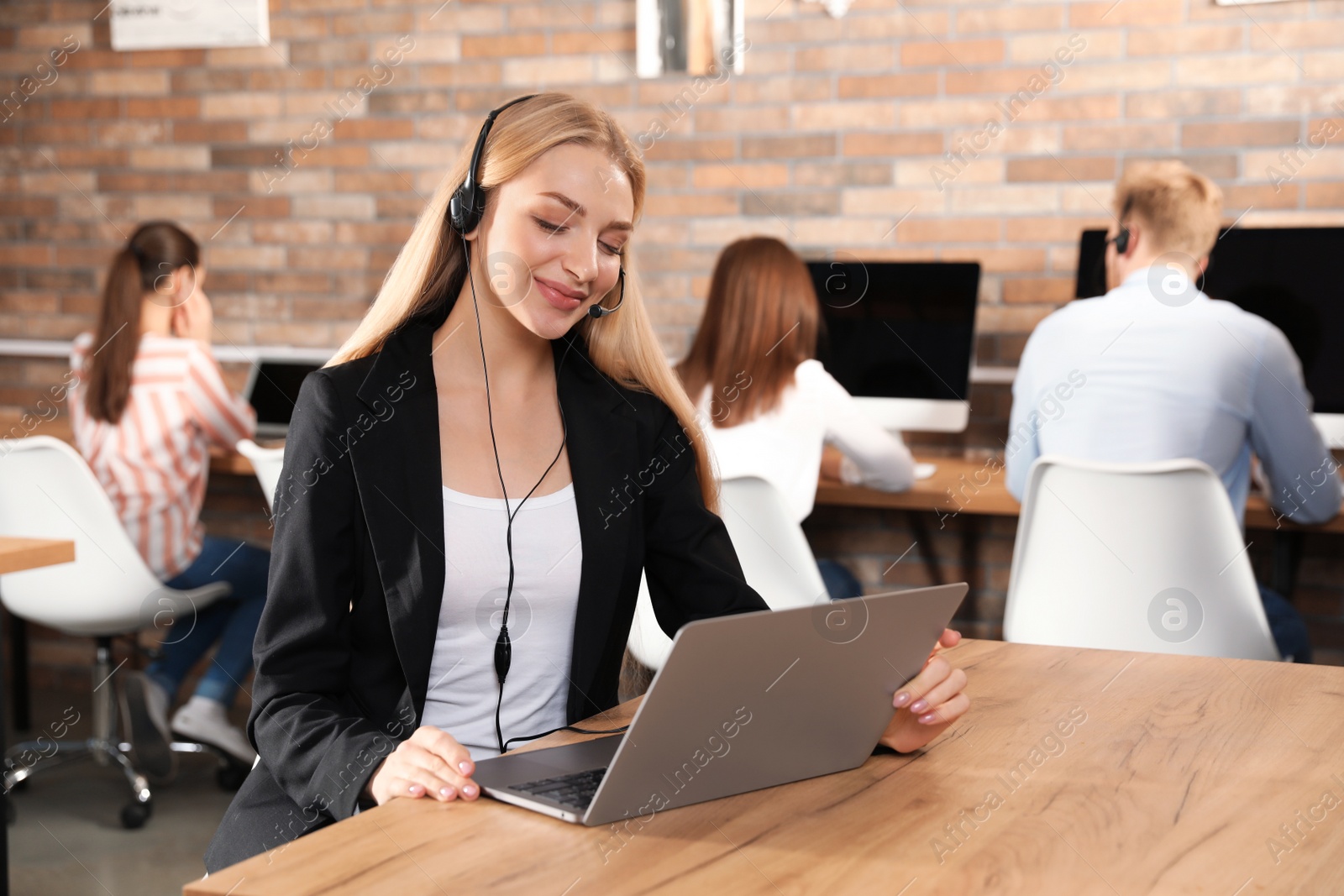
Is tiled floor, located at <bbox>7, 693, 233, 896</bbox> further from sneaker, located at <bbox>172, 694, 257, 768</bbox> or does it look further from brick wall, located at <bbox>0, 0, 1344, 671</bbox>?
brick wall, located at <bbox>0, 0, 1344, 671</bbox>

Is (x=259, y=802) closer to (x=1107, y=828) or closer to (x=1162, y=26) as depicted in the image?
(x=1107, y=828)

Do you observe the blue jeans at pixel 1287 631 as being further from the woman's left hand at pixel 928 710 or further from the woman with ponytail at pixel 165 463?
the woman with ponytail at pixel 165 463

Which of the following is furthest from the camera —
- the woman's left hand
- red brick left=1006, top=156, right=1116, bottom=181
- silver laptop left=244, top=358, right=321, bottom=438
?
silver laptop left=244, top=358, right=321, bottom=438

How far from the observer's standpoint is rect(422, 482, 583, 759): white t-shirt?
1331 mm

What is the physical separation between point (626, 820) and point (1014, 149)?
9.29 ft

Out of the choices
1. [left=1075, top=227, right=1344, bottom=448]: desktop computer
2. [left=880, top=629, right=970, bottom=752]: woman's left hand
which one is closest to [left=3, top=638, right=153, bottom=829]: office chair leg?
[left=880, top=629, right=970, bottom=752]: woman's left hand

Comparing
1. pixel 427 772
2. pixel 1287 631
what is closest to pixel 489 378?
pixel 427 772

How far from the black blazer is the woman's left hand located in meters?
0.33

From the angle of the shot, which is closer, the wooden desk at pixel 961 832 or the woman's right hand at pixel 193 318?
the wooden desk at pixel 961 832

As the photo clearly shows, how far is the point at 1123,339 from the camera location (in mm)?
2434

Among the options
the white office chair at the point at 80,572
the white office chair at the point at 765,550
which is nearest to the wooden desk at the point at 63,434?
the white office chair at the point at 80,572

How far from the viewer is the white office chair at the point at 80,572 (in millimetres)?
2836

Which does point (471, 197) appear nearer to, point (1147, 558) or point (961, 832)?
point (961, 832)

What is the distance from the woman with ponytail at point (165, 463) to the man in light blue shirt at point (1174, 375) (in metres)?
1.99
